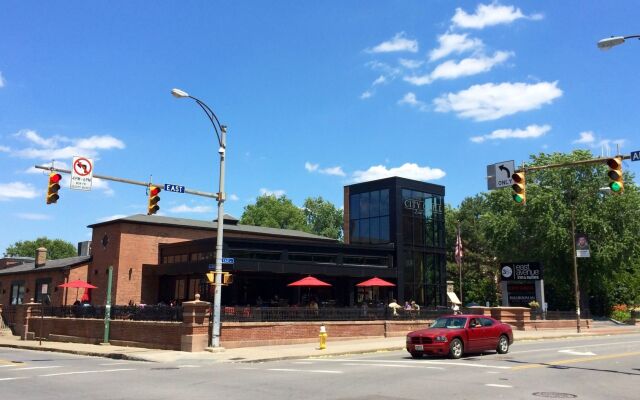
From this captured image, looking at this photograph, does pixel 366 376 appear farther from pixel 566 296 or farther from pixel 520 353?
Answer: pixel 566 296

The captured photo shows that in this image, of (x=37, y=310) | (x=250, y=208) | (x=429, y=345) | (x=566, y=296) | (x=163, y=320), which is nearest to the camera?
(x=429, y=345)

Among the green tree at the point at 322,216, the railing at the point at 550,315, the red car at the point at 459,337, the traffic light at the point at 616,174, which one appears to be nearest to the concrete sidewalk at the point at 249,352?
the red car at the point at 459,337

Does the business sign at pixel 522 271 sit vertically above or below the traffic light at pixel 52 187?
below

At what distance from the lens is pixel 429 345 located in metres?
19.1

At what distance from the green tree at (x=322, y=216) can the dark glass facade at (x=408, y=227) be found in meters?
60.8

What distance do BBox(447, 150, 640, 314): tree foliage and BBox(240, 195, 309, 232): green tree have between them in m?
43.1

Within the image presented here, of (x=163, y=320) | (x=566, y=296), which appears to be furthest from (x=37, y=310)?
(x=566, y=296)

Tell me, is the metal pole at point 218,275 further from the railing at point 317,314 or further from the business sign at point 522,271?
the business sign at point 522,271

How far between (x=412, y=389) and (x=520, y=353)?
11.5 meters

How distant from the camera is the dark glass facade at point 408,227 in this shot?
47125mm

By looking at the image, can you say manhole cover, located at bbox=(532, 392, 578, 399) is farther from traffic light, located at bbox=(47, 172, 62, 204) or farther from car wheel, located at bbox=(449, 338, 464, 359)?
traffic light, located at bbox=(47, 172, 62, 204)

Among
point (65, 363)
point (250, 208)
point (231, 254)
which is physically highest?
point (250, 208)

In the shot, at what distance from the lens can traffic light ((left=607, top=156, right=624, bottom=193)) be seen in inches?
636

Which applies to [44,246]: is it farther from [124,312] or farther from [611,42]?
[611,42]
